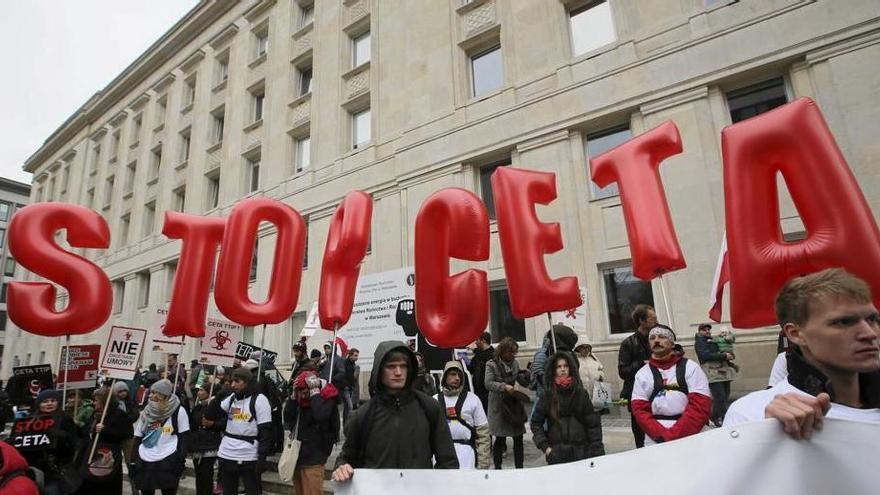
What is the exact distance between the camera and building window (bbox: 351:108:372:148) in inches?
Answer: 637

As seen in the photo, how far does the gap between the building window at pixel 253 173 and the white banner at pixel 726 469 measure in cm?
1945

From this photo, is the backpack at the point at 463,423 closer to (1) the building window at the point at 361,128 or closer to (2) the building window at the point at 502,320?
(2) the building window at the point at 502,320

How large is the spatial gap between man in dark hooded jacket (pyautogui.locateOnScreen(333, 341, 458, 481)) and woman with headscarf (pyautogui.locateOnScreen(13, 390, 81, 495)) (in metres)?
2.62

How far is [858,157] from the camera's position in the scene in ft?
27.0

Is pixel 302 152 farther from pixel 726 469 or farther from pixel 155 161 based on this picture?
pixel 726 469

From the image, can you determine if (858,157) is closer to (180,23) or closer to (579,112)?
(579,112)

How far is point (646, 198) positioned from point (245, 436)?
487 cm

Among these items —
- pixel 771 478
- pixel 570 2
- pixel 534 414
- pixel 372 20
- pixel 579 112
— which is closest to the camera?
pixel 771 478

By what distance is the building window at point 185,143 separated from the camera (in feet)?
76.7

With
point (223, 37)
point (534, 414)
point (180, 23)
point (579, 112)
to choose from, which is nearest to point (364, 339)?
point (534, 414)

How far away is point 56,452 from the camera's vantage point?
13.9 ft

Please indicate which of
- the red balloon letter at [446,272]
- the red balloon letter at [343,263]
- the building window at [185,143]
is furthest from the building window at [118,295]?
the red balloon letter at [446,272]

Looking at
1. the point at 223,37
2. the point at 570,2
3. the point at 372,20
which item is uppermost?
the point at 223,37

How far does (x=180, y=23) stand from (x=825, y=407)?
30.5 metres
